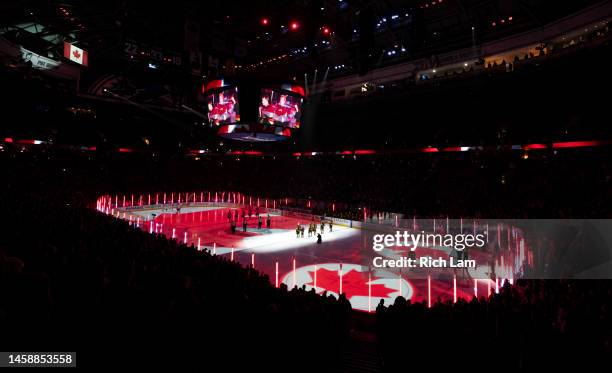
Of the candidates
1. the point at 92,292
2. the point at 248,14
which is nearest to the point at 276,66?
the point at 248,14

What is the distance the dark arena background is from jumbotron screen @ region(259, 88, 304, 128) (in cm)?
11

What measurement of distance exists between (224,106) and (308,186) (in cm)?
2011

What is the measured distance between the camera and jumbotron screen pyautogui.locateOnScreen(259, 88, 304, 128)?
16.4m

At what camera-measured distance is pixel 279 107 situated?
16906 millimetres

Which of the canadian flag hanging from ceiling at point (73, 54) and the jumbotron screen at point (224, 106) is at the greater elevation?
the canadian flag hanging from ceiling at point (73, 54)

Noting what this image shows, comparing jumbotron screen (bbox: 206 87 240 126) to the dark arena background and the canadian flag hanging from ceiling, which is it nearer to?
the dark arena background

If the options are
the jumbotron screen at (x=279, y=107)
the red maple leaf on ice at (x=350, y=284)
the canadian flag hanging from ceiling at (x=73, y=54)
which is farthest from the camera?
the canadian flag hanging from ceiling at (x=73, y=54)

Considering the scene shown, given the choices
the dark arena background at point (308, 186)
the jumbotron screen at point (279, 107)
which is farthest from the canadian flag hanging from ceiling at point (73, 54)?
the jumbotron screen at point (279, 107)

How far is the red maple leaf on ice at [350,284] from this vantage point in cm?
1184

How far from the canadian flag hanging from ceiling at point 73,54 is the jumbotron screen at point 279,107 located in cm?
1263

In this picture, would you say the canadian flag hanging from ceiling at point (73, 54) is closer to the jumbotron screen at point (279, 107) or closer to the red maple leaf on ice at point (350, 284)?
the jumbotron screen at point (279, 107)

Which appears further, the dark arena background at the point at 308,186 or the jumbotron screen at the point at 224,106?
the jumbotron screen at the point at 224,106

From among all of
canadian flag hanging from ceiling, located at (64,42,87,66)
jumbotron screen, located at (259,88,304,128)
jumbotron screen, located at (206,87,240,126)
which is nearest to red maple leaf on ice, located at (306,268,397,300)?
jumbotron screen, located at (259,88,304,128)

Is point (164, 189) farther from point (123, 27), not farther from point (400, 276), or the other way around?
point (400, 276)
